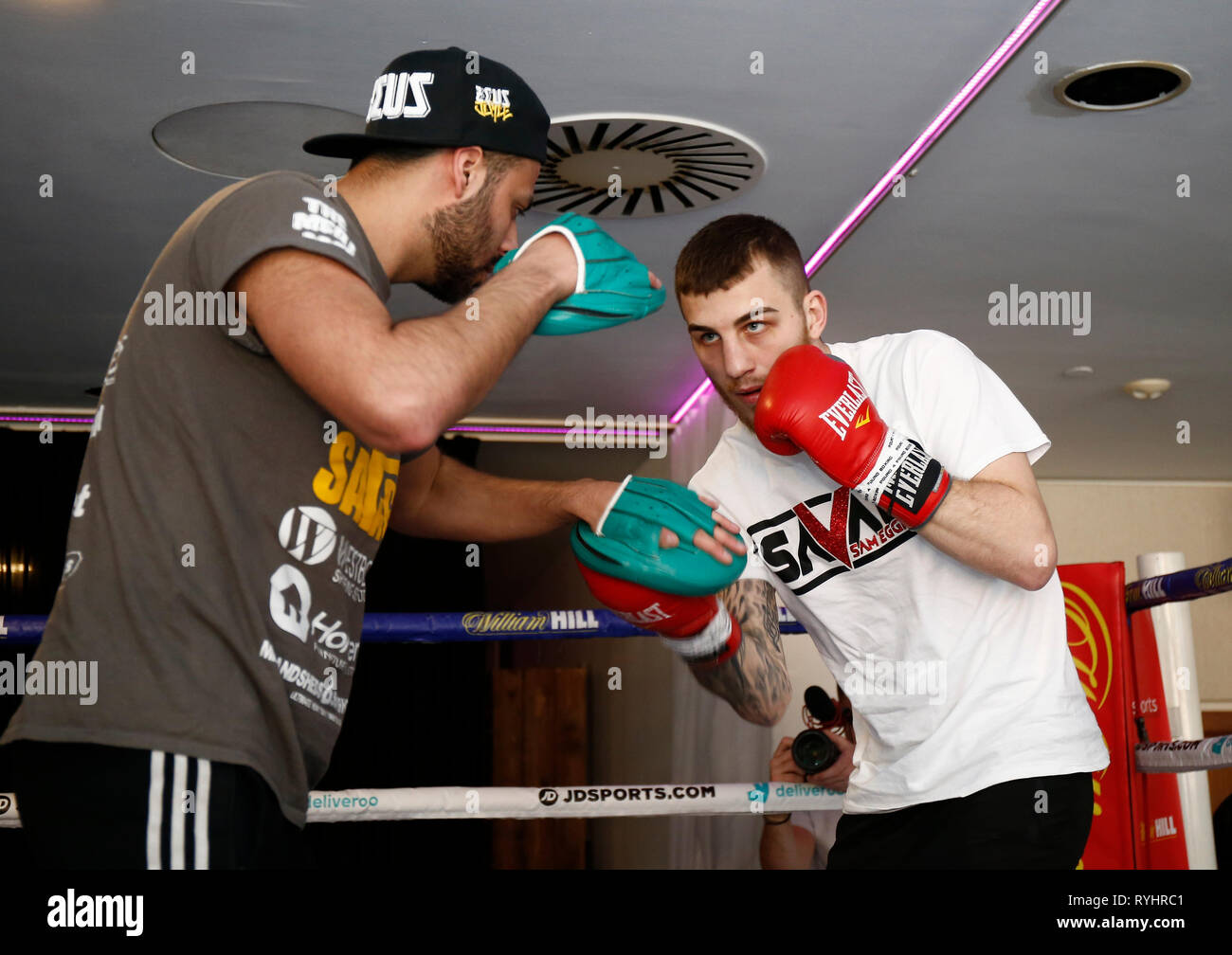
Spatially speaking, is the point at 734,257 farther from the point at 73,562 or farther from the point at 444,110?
the point at 73,562

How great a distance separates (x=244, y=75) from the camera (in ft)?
8.01

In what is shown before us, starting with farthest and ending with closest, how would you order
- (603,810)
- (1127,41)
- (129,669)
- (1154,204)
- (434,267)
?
(1154,204) → (1127,41) → (603,810) → (434,267) → (129,669)

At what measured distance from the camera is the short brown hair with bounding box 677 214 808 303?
1692 millimetres

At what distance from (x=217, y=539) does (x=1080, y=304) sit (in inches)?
145

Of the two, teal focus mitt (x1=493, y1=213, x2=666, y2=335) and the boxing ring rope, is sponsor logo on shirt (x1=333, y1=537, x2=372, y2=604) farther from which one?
the boxing ring rope

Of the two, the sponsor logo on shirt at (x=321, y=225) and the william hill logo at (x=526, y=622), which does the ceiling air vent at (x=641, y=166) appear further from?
the sponsor logo on shirt at (x=321, y=225)

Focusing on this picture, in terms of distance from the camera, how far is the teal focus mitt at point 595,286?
1.15 meters

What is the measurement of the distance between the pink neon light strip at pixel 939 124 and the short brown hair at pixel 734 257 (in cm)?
95

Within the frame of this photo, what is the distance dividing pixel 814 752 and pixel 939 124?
1.58m

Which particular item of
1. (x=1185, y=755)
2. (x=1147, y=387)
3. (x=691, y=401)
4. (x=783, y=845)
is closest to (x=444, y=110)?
(x=1185, y=755)

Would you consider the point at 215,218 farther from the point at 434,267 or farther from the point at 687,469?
the point at 687,469

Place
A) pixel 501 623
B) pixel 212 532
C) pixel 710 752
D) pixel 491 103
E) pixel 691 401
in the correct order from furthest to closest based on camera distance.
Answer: pixel 691 401 < pixel 710 752 < pixel 501 623 < pixel 491 103 < pixel 212 532

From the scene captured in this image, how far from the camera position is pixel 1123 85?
2.56 meters
